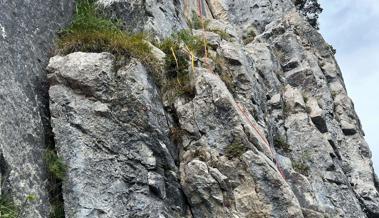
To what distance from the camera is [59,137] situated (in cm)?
927

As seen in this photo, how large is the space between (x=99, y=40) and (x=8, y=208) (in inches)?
164

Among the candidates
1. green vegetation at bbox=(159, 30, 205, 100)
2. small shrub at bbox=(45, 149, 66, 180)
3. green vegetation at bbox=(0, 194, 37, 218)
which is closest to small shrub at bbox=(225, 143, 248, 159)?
green vegetation at bbox=(159, 30, 205, 100)

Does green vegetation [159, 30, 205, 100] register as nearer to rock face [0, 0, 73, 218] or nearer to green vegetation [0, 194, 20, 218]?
rock face [0, 0, 73, 218]

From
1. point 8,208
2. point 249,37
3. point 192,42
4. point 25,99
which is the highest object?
point 249,37

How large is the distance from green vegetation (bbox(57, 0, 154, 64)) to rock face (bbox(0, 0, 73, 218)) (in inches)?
14.0

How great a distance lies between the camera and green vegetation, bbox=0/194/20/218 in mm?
7516

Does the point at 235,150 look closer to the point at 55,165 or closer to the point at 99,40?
the point at 55,165

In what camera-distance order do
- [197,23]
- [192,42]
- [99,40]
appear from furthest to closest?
[197,23]
[192,42]
[99,40]

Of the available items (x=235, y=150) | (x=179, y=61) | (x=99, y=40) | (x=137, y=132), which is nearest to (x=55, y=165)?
(x=137, y=132)

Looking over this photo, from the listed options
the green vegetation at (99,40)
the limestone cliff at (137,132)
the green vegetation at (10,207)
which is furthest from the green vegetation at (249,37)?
the green vegetation at (10,207)

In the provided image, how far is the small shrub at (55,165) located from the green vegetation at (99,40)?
2.43 meters

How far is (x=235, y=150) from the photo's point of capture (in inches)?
395

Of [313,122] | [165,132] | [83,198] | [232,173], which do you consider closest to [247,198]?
Answer: [232,173]

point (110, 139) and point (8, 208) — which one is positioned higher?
point (110, 139)
